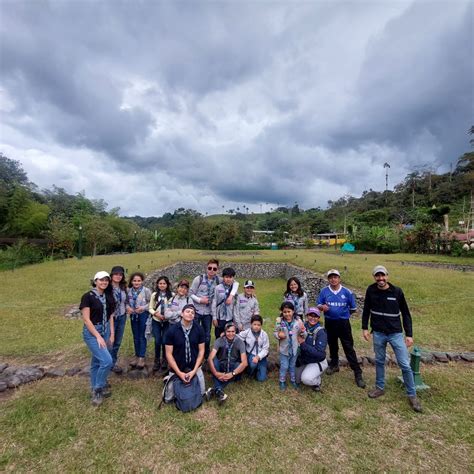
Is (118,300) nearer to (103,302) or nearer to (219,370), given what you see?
(103,302)

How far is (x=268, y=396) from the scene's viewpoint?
10.6 feet

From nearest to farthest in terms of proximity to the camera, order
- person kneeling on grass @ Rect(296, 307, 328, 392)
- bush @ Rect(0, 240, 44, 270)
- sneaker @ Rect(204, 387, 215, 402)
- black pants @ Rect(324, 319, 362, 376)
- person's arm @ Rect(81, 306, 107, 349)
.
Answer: person's arm @ Rect(81, 306, 107, 349) → sneaker @ Rect(204, 387, 215, 402) → person kneeling on grass @ Rect(296, 307, 328, 392) → black pants @ Rect(324, 319, 362, 376) → bush @ Rect(0, 240, 44, 270)

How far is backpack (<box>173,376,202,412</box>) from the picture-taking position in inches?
115

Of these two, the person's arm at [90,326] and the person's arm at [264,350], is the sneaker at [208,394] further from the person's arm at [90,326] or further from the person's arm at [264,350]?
the person's arm at [90,326]

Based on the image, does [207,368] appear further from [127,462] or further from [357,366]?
[357,366]

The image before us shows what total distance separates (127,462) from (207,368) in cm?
160

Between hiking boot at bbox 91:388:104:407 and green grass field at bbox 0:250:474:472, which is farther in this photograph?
hiking boot at bbox 91:388:104:407

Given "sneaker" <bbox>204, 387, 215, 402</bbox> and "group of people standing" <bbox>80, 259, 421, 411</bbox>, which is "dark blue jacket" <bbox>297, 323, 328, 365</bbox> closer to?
"group of people standing" <bbox>80, 259, 421, 411</bbox>

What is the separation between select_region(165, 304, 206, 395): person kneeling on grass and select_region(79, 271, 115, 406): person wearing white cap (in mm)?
678

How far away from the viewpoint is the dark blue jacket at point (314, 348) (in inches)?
133

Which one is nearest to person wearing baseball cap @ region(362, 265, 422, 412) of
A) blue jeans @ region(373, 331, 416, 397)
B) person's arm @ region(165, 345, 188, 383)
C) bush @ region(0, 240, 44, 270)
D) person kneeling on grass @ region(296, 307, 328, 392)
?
blue jeans @ region(373, 331, 416, 397)

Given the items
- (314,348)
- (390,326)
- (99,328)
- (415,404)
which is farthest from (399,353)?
(99,328)

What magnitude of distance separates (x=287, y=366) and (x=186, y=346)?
4.44 feet

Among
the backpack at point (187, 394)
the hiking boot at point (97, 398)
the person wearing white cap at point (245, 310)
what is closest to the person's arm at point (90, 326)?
the hiking boot at point (97, 398)
